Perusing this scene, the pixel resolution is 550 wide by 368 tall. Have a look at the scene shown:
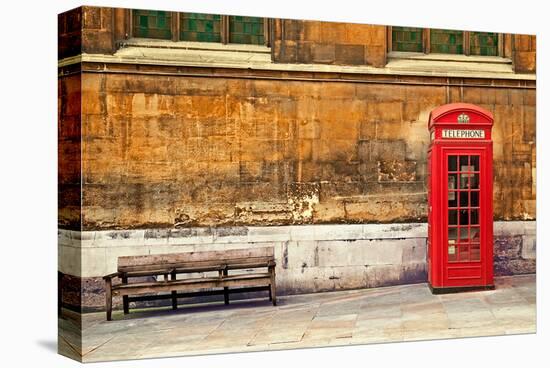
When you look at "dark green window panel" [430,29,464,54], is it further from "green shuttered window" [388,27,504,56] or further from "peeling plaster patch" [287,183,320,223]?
"peeling plaster patch" [287,183,320,223]

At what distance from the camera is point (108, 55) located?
9.68 m

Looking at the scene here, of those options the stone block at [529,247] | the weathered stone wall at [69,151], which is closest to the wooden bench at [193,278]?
the weathered stone wall at [69,151]

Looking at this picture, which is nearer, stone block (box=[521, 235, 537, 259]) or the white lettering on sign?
the white lettering on sign

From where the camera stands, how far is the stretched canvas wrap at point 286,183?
970cm

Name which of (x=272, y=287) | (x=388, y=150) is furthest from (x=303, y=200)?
(x=388, y=150)

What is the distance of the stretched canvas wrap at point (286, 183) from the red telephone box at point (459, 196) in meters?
0.02

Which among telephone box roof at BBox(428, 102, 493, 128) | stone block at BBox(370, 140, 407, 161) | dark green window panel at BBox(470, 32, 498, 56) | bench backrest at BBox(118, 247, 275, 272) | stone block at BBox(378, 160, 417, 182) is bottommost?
bench backrest at BBox(118, 247, 275, 272)

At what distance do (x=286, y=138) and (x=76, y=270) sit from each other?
287cm

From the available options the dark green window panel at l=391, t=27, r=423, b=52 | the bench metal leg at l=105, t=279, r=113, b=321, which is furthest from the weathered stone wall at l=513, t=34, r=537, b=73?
the bench metal leg at l=105, t=279, r=113, b=321

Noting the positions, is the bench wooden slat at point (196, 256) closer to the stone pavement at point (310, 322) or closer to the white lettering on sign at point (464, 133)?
the stone pavement at point (310, 322)

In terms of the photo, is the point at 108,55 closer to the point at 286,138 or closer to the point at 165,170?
the point at 165,170

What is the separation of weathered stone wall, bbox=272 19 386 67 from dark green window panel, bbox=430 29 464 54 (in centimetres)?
69

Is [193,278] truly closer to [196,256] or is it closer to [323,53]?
[196,256]

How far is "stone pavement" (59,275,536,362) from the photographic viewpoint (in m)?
9.67
